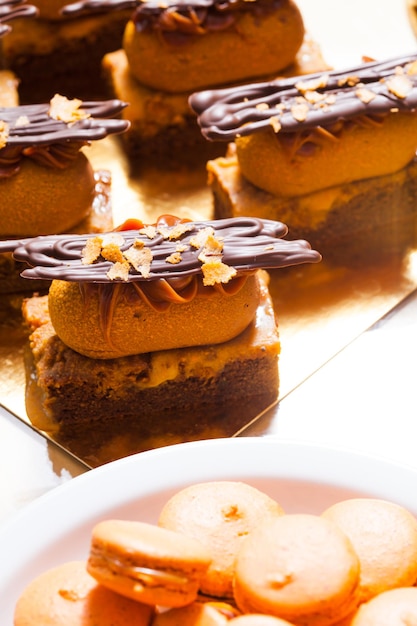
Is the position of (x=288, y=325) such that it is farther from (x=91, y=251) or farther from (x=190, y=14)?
(x=190, y=14)

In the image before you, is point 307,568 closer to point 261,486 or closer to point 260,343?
point 261,486

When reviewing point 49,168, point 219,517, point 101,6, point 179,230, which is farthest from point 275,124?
point 219,517

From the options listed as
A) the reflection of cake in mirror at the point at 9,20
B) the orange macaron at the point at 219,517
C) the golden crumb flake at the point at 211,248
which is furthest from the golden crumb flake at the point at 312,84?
the orange macaron at the point at 219,517

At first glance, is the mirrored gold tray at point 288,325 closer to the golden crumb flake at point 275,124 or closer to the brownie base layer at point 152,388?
the brownie base layer at point 152,388

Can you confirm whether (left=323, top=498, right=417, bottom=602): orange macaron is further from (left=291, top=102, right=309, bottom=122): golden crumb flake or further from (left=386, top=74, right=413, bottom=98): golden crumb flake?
(left=386, top=74, right=413, bottom=98): golden crumb flake

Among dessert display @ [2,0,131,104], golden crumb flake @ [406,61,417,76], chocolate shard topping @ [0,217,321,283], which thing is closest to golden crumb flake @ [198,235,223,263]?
chocolate shard topping @ [0,217,321,283]

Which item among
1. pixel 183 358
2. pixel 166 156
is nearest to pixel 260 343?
pixel 183 358
